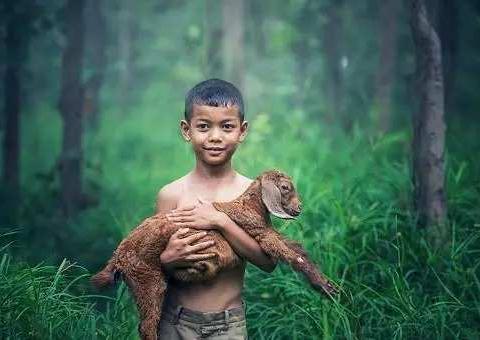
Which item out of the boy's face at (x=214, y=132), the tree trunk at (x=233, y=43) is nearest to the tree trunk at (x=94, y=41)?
the tree trunk at (x=233, y=43)

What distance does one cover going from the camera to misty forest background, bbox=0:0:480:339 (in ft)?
12.3

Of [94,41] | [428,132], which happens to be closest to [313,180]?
[428,132]

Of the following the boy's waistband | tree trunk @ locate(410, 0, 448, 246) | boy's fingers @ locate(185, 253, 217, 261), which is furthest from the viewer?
tree trunk @ locate(410, 0, 448, 246)

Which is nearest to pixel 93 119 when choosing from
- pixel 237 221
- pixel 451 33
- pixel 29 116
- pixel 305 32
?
pixel 29 116

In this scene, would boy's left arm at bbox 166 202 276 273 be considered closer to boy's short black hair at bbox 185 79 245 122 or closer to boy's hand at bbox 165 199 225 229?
boy's hand at bbox 165 199 225 229

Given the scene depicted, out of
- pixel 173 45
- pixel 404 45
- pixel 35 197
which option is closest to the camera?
pixel 35 197

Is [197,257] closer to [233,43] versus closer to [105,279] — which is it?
[105,279]

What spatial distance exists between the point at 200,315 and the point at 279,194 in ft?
2.14

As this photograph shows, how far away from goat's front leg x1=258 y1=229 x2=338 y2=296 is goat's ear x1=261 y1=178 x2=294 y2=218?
117 mm

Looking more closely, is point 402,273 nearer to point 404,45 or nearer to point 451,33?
point 451,33

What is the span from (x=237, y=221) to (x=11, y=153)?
22.1ft

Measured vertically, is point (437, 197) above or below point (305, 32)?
below

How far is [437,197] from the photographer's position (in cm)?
460

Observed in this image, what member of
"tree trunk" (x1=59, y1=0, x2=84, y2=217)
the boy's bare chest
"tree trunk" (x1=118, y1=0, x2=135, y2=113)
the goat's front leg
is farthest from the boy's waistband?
"tree trunk" (x1=118, y1=0, x2=135, y2=113)
